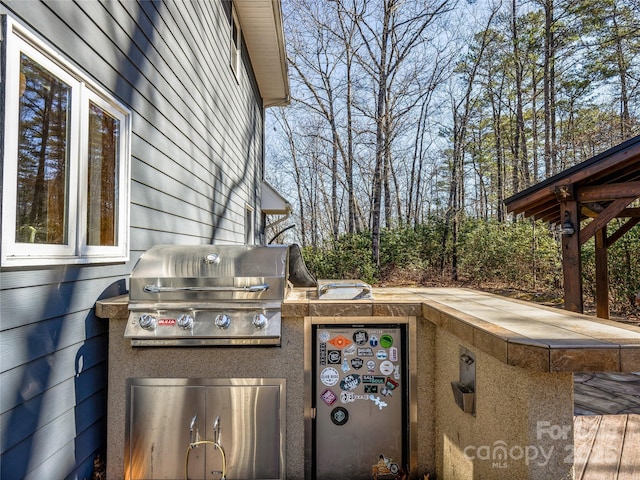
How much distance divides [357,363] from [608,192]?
12.5 ft

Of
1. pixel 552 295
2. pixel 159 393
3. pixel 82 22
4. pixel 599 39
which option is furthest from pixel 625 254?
pixel 82 22

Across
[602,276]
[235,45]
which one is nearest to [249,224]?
[235,45]

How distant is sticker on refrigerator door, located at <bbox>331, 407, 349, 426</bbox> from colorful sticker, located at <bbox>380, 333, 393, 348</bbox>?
0.49 metres

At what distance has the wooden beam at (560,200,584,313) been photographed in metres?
4.35

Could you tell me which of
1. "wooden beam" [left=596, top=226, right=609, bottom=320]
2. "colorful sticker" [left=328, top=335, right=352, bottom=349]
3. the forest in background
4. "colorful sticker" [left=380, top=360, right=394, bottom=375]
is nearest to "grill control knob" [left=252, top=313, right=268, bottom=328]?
"colorful sticker" [left=328, top=335, right=352, bottom=349]

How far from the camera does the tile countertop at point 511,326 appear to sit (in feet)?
4.27

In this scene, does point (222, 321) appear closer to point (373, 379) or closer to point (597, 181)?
point (373, 379)

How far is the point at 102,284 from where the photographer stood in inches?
89.0

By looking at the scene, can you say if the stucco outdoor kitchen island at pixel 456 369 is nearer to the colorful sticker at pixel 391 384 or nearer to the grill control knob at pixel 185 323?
the colorful sticker at pixel 391 384

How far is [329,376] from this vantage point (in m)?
2.38

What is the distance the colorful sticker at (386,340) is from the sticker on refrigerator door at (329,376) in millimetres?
361

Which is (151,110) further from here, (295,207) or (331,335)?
(295,207)

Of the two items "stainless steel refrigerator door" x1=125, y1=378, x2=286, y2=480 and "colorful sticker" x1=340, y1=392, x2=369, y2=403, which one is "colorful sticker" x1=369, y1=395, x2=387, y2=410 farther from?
"stainless steel refrigerator door" x1=125, y1=378, x2=286, y2=480

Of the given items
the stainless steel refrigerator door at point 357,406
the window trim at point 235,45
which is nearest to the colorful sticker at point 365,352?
the stainless steel refrigerator door at point 357,406
